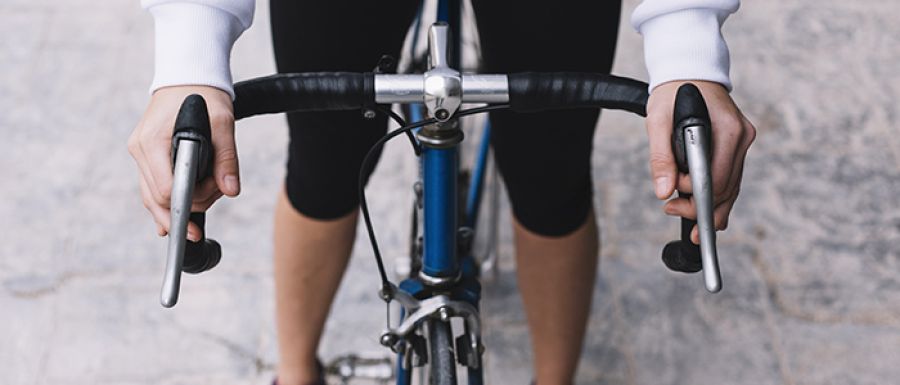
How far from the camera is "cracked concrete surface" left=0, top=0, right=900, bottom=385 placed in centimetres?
154

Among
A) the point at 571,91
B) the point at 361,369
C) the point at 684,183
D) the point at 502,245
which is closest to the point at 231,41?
the point at 571,91

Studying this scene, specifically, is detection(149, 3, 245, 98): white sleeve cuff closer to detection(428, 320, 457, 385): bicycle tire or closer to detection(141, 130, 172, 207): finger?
detection(141, 130, 172, 207): finger

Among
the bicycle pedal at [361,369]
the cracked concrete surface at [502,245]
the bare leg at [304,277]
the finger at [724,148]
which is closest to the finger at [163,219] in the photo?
the finger at [724,148]

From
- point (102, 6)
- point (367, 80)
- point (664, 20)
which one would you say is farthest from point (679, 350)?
point (102, 6)

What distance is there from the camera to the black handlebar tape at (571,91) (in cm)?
72

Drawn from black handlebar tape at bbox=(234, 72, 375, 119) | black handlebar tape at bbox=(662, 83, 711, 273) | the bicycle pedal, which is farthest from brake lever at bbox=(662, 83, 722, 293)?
the bicycle pedal

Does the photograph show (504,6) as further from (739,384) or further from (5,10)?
(5,10)

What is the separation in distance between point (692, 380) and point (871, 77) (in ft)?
3.29

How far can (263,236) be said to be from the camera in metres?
1.74

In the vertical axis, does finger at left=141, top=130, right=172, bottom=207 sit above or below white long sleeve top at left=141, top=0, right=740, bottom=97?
below

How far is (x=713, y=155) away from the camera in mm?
678

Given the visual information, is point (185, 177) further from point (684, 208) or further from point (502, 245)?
point (502, 245)

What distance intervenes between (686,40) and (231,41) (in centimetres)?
38

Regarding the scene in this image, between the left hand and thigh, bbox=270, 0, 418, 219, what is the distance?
323mm
